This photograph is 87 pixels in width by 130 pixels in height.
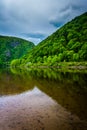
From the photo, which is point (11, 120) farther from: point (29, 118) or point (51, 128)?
point (51, 128)

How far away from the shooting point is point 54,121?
1966 centimetres

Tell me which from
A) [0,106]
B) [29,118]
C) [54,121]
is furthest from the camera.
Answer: [0,106]

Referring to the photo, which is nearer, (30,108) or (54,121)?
(54,121)

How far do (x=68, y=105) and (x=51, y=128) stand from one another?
8971mm

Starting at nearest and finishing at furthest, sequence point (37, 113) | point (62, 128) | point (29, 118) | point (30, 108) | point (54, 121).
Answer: point (62, 128)
point (54, 121)
point (29, 118)
point (37, 113)
point (30, 108)

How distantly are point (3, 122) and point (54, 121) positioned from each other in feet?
16.4

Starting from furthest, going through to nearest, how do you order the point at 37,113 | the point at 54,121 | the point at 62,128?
the point at 37,113, the point at 54,121, the point at 62,128

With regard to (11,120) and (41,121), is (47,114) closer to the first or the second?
(41,121)

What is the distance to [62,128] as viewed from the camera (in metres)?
17.8

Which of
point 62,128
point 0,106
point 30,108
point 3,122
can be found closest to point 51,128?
point 62,128

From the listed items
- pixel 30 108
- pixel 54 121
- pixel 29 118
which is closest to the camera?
pixel 54 121

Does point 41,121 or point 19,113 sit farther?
point 19,113

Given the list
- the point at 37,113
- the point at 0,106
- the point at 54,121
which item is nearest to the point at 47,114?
the point at 37,113

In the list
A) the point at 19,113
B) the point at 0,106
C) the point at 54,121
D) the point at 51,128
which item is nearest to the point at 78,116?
the point at 54,121
